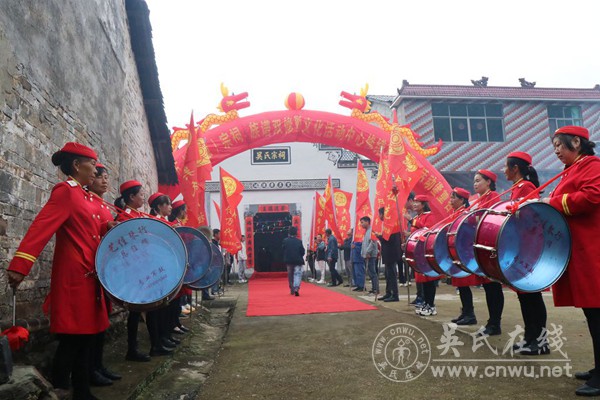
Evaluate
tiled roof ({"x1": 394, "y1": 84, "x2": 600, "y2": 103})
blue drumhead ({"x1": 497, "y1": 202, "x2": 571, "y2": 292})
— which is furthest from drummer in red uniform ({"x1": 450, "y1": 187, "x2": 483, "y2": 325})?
tiled roof ({"x1": 394, "y1": 84, "x2": 600, "y2": 103})

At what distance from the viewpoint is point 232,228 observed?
8.62 metres

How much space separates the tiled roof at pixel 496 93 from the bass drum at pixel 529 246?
12.1 m

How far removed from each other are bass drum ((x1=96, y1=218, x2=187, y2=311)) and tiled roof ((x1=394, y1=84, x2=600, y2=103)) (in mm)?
12708

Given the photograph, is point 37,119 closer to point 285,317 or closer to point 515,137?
point 285,317

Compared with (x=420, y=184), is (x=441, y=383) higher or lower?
lower

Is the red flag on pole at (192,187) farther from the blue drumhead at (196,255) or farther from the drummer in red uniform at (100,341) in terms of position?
the drummer in red uniform at (100,341)

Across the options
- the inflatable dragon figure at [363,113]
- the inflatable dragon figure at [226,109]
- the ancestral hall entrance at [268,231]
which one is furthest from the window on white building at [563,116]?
the inflatable dragon figure at [226,109]

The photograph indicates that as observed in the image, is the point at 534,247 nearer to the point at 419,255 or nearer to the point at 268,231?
the point at 419,255

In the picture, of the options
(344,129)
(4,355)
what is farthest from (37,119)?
(344,129)

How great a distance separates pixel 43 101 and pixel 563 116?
638 inches

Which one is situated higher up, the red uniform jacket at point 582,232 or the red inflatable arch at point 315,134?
the red inflatable arch at point 315,134

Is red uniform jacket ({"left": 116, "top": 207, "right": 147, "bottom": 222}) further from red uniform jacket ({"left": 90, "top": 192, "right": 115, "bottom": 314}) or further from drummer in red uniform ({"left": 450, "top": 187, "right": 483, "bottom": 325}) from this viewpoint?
drummer in red uniform ({"left": 450, "top": 187, "right": 483, "bottom": 325})

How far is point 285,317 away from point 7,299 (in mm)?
3517

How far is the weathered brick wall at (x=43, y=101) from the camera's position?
250 centimetres
